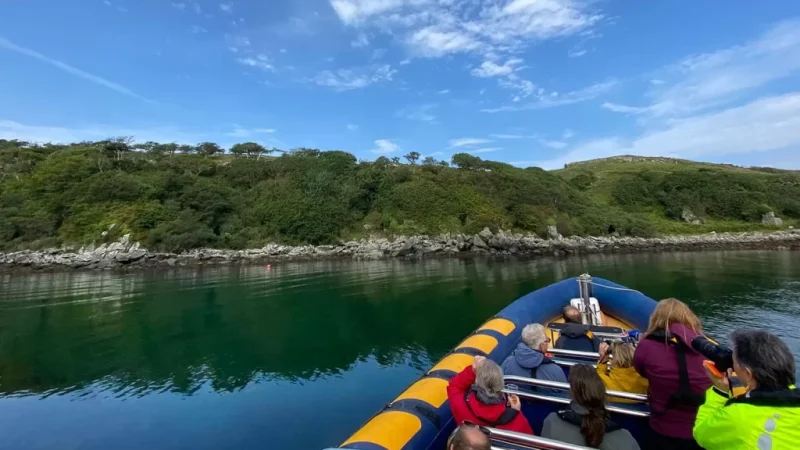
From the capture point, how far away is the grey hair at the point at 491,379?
3016mm

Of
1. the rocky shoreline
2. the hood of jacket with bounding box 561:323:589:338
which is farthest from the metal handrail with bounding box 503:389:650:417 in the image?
the rocky shoreline

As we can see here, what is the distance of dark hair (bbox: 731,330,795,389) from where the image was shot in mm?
1857

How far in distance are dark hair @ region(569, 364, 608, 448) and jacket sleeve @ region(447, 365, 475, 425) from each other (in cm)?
86

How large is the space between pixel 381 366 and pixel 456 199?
4040 centimetres

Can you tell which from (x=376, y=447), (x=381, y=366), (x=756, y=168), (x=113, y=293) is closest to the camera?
(x=376, y=447)

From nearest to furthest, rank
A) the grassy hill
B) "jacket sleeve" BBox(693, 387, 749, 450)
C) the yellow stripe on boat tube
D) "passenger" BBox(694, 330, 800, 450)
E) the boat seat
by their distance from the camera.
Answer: "passenger" BBox(694, 330, 800, 450) < "jacket sleeve" BBox(693, 387, 749, 450) < the yellow stripe on boat tube < the boat seat < the grassy hill

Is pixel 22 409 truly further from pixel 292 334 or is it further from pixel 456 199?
pixel 456 199

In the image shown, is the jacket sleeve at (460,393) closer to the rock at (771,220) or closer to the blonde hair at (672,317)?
the blonde hair at (672,317)

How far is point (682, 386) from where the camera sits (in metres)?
2.92

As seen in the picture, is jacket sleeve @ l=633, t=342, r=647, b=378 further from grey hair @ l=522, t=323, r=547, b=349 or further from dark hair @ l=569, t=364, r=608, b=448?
grey hair @ l=522, t=323, r=547, b=349

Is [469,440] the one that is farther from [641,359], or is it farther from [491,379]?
[641,359]

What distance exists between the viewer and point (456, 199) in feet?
161

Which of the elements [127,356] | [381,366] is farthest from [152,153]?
[381,366]

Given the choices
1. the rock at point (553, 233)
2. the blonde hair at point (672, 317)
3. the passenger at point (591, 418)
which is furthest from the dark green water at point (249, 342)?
the rock at point (553, 233)
